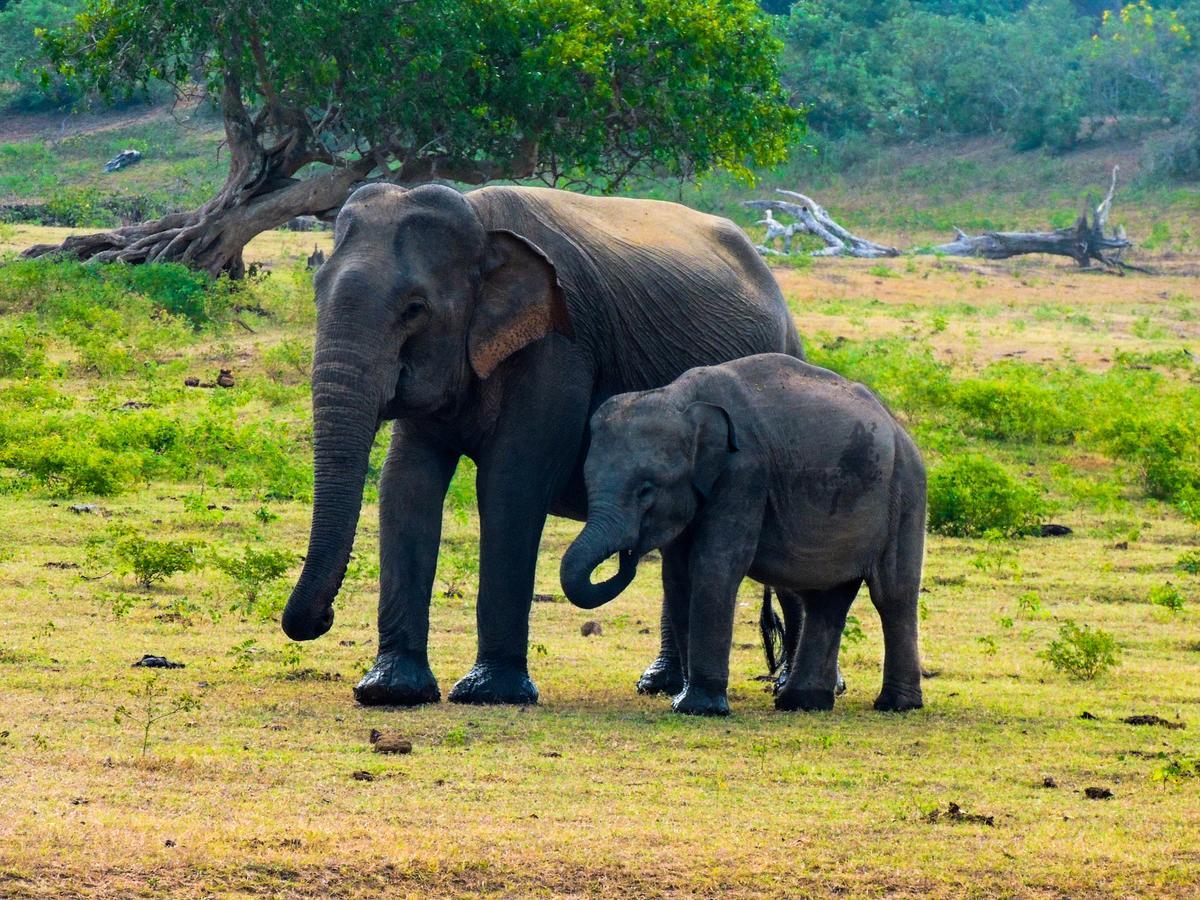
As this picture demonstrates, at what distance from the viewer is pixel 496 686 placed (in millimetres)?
8078

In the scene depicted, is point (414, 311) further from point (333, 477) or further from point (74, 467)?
point (74, 467)

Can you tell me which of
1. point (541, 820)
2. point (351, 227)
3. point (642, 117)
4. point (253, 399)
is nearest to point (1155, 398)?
point (642, 117)

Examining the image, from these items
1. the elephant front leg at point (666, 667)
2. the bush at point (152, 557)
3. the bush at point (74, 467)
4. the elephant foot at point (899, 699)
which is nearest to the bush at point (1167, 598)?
the elephant foot at point (899, 699)

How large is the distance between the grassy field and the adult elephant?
45 cm

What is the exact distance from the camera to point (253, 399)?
1659 centimetres

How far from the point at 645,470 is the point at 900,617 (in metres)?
1.42

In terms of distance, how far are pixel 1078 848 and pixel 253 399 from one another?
38.3ft

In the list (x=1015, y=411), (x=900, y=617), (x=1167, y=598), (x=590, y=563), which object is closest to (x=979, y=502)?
(x=1167, y=598)

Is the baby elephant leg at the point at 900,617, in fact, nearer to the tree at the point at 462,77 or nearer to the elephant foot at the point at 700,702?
the elephant foot at the point at 700,702

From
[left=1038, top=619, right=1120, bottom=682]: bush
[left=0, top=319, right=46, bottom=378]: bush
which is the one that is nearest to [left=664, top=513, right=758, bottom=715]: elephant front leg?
[left=1038, top=619, right=1120, bottom=682]: bush

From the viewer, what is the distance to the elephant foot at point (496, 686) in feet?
26.5

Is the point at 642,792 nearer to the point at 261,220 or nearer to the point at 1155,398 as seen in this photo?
the point at 1155,398

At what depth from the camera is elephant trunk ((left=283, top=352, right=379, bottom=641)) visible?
729cm

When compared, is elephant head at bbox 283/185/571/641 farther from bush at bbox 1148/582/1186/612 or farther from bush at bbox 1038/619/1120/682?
bush at bbox 1148/582/1186/612
